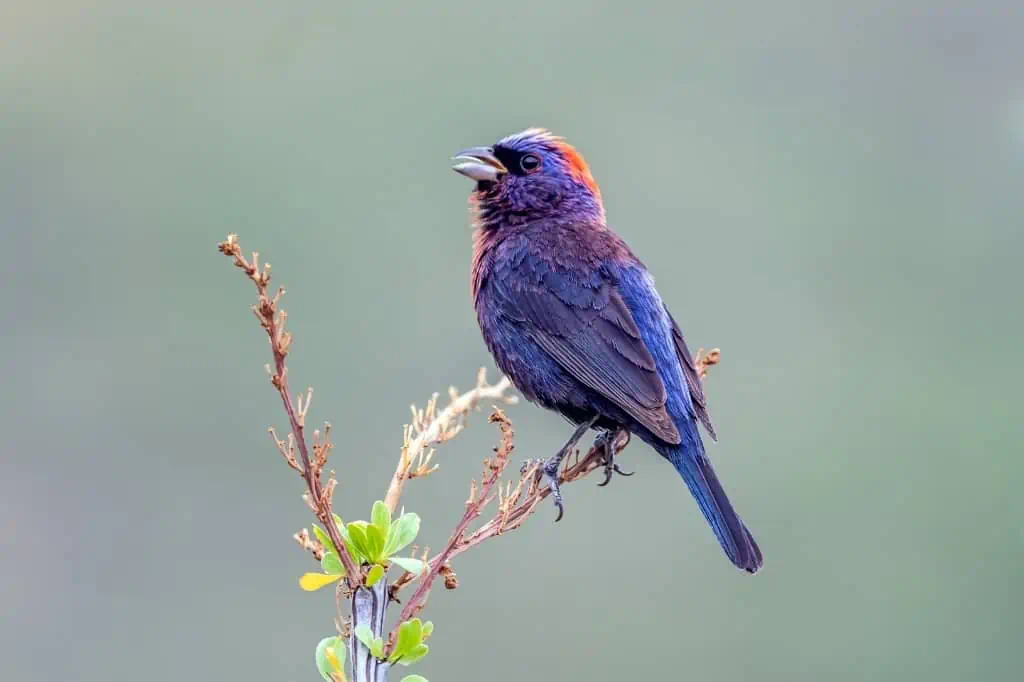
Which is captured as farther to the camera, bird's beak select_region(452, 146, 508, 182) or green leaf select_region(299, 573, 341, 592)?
bird's beak select_region(452, 146, 508, 182)

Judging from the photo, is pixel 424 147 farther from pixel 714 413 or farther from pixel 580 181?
pixel 580 181

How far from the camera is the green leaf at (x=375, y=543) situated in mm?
1902

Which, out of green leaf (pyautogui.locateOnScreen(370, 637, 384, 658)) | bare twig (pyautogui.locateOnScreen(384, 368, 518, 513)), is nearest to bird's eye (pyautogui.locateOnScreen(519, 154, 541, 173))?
bare twig (pyautogui.locateOnScreen(384, 368, 518, 513))

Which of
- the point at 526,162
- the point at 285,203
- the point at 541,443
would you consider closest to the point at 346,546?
the point at 526,162

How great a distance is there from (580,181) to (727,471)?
8.78 meters

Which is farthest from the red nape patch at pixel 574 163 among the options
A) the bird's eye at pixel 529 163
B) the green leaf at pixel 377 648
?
the green leaf at pixel 377 648

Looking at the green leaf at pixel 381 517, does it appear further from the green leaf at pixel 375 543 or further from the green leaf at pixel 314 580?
the green leaf at pixel 314 580

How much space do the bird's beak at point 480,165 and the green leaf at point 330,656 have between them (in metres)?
3.08

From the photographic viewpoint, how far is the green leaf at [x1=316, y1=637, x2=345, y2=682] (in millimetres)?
1845

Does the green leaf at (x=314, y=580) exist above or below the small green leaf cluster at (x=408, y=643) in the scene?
above

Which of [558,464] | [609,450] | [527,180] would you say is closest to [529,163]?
[527,180]

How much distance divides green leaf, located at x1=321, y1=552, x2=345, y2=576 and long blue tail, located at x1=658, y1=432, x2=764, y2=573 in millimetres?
1948

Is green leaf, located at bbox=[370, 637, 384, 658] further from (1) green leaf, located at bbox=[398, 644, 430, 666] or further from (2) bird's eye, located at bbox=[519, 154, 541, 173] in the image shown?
(2) bird's eye, located at bbox=[519, 154, 541, 173]

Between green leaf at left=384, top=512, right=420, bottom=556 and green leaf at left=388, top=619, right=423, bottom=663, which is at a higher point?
green leaf at left=384, top=512, right=420, bottom=556
